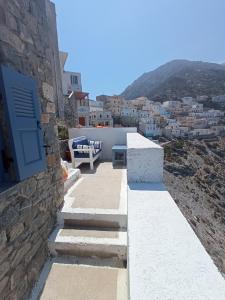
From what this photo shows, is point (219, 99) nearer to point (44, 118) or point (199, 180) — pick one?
point (199, 180)

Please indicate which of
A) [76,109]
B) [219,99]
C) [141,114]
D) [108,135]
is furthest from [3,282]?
[219,99]

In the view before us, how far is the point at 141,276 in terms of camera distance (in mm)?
870

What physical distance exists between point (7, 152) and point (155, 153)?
150 cm

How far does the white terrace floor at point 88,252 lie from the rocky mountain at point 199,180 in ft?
30.1

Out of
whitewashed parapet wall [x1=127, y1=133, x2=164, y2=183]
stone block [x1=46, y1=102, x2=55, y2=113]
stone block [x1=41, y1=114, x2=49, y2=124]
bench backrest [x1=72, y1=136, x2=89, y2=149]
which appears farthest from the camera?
bench backrest [x1=72, y1=136, x2=89, y2=149]

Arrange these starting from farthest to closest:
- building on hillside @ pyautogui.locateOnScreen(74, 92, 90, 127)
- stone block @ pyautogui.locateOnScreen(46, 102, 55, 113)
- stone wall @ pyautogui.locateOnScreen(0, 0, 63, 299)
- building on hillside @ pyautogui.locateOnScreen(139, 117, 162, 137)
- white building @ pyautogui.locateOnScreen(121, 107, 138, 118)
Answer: white building @ pyautogui.locateOnScreen(121, 107, 138, 118), building on hillside @ pyautogui.locateOnScreen(139, 117, 162, 137), building on hillside @ pyautogui.locateOnScreen(74, 92, 90, 127), stone block @ pyautogui.locateOnScreen(46, 102, 55, 113), stone wall @ pyautogui.locateOnScreen(0, 0, 63, 299)

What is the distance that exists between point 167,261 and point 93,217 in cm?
168

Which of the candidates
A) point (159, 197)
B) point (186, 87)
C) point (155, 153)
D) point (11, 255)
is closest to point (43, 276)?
point (11, 255)

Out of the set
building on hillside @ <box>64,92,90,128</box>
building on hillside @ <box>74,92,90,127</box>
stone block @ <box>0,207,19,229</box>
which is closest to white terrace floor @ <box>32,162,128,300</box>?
stone block @ <box>0,207,19,229</box>

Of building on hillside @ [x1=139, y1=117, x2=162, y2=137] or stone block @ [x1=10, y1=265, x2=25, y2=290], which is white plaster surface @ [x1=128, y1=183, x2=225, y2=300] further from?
building on hillside @ [x1=139, y1=117, x2=162, y2=137]

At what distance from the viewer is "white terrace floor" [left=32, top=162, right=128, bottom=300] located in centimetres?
181

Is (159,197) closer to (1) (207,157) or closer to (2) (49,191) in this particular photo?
(2) (49,191)

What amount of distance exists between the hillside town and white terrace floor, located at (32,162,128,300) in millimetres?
11646

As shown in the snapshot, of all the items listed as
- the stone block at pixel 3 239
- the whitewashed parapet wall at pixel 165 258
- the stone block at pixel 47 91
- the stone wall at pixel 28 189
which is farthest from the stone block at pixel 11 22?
the whitewashed parapet wall at pixel 165 258
